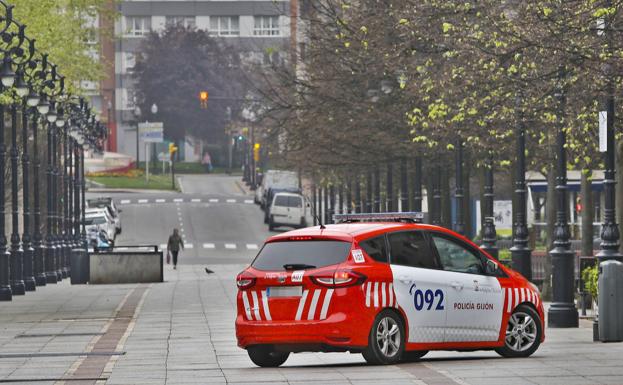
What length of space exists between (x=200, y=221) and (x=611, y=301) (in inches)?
3204

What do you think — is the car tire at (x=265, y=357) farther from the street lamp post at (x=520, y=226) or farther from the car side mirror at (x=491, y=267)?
the street lamp post at (x=520, y=226)

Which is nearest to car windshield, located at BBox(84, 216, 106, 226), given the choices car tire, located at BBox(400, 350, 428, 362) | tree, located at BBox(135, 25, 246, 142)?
car tire, located at BBox(400, 350, 428, 362)

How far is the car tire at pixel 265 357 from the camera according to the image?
62.2 feet

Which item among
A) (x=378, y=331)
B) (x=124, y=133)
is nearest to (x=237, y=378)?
(x=378, y=331)

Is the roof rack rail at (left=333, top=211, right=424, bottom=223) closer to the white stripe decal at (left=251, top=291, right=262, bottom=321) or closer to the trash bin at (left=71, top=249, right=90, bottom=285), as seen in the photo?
the white stripe decal at (left=251, top=291, right=262, bottom=321)

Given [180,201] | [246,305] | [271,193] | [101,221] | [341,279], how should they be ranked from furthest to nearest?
[180,201] < [271,193] < [101,221] < [246,305] < [341,279]

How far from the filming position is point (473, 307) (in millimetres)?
19359

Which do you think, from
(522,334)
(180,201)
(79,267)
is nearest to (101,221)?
(79,267)

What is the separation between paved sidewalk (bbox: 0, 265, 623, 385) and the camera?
17.1 meters

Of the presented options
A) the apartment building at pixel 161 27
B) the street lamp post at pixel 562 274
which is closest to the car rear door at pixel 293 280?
the street lamp post at pixel 562 274

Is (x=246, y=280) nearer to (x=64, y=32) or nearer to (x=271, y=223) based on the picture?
(x=64, y=32)

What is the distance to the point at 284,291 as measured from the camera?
1847 centimetres

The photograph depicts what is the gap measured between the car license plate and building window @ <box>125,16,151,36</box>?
6100 inches

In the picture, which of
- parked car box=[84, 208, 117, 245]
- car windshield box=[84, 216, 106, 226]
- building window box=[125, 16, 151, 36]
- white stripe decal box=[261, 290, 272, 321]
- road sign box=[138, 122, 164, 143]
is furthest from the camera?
building window box=[125, 16, 151, 36]
